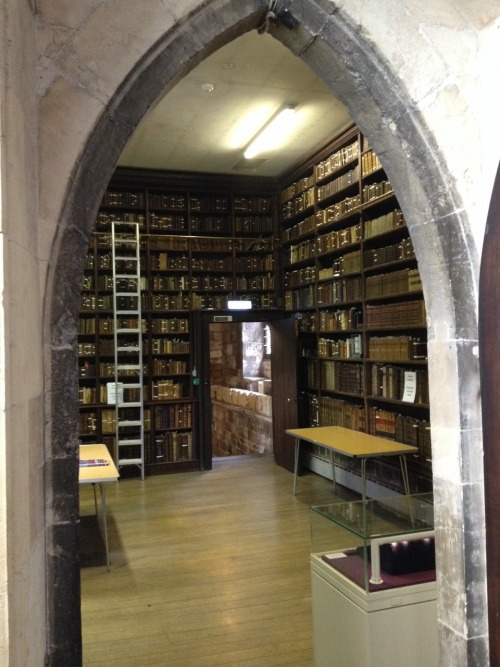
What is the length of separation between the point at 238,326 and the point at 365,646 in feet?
30.0

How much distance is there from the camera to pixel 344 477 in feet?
21.8

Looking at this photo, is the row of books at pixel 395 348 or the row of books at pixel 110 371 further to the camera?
the row of books at pixel 110 371

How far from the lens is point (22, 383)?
134 centimetres

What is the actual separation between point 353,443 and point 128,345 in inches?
141

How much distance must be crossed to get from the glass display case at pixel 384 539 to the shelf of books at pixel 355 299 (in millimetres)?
2806

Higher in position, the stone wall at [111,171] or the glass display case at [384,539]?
the stone wall at [111,171]

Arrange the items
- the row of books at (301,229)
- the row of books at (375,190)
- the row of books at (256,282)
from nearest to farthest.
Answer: the row of books at (375,190)
the row of books at (301,229)
the row of books at (256,282)

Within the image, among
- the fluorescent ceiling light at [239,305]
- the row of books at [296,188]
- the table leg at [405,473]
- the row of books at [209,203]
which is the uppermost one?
the row of books at [296,188]

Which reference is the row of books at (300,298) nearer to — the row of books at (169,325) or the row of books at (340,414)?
the row of books at (340,414)

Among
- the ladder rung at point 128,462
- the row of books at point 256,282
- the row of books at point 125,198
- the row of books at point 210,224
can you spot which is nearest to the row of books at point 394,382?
the row of books at point 256,282

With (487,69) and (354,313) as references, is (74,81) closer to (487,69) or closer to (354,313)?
(487,69)

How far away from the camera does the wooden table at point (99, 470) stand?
4297 millimetres

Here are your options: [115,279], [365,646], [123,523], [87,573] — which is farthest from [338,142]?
[365,646]

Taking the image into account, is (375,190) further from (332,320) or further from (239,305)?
(239,305)
